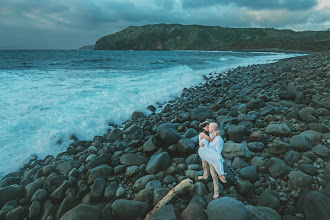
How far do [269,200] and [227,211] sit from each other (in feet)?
2.43

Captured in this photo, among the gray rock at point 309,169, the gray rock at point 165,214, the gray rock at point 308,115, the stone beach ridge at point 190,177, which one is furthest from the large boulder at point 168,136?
the gray rock at point 308,115

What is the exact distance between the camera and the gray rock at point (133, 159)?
12.6 ft

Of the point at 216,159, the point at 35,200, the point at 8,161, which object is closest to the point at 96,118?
the point at 8,161

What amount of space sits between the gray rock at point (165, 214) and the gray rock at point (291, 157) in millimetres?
1989

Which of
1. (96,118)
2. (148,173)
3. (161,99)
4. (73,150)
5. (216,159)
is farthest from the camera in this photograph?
(161,99)

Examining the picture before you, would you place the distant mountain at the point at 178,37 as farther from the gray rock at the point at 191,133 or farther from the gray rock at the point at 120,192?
the gray rock at the point at 120,192

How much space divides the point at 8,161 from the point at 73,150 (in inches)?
52.7

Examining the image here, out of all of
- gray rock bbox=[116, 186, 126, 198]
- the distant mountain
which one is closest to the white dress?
gray rock bbox=[116, 186, 126, 198]

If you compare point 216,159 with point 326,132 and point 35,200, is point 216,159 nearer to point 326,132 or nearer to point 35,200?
point 326,132

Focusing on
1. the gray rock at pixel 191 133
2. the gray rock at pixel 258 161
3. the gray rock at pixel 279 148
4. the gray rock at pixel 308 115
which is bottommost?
the gray rock at pixel 191 133

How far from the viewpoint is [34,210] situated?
2984mm

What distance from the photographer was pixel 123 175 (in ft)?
11.8

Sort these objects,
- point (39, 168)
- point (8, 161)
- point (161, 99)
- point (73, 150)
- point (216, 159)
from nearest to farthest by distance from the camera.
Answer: point (216, 159)
point (39, 168)
point (8, 161)
point (73, 150)
point (161, 99)

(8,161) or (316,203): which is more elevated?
(316,203)
